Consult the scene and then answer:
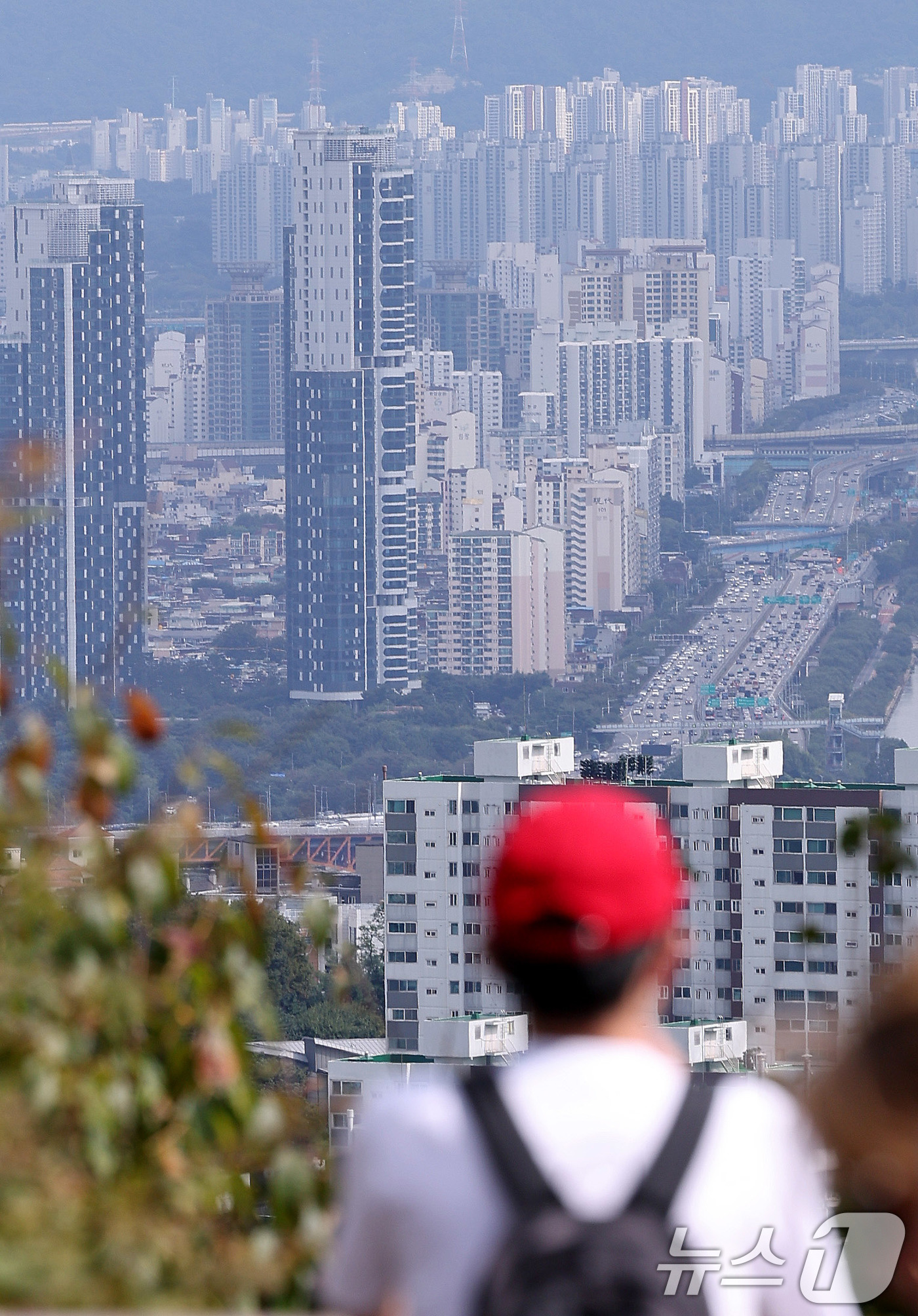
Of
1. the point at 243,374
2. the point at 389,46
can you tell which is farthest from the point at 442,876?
the point at 389,46

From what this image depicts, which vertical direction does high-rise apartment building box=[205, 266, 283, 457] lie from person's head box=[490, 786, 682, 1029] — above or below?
Answer: above

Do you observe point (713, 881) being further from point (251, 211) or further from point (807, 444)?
point (251, 211)

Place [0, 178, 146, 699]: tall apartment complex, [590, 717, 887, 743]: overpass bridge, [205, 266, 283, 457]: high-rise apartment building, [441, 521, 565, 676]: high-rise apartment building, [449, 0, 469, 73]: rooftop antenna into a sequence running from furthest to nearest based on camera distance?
1. [449, 0, 469, 73]: rooftop antenna
2. [205, 266, 283, 457]: high-rise apartment building
3. [0, 178, 146, 699]: tall apartment complex
4. [441, 521, 565, 676]: high-rise apartment building
5. [590, 717, 887, 743]: overpass bridge

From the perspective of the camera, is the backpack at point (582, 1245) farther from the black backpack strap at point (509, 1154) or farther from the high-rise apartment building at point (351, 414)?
the high-rise apartment building at point (351, 414)

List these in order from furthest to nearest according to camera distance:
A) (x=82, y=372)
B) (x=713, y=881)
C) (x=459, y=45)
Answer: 1. (x=459, y=45)
2. (x=82, y=372)
3. (x=713, y=881)

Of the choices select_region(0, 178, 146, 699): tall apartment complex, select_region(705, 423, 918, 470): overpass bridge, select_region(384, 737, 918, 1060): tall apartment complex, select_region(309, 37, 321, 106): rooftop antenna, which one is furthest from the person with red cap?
select_region(309, 37, 321, 106): rooftop antenna

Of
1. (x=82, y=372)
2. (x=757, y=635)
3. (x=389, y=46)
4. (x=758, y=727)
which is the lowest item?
(x=758, y=727)

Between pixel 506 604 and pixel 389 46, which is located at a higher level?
pixel 389 46

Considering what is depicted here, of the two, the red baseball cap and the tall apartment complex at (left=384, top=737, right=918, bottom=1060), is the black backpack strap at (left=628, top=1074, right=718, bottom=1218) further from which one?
the tall apartment complex at (left=384, top=737, right=918, bottom=1060)
